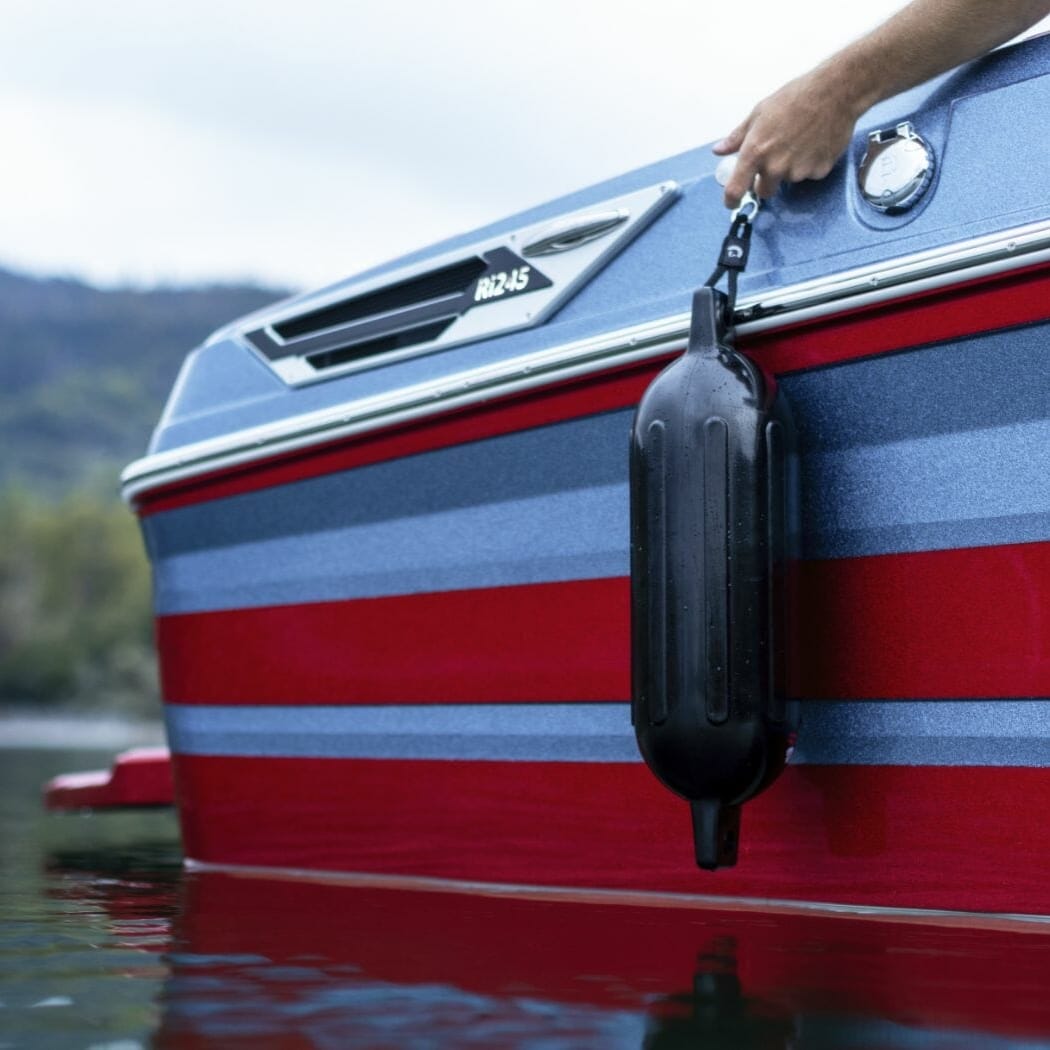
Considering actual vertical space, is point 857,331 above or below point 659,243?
below

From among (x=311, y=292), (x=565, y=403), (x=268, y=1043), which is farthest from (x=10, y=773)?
(x=268, y=1043)

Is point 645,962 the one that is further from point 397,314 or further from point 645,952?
point 397,314

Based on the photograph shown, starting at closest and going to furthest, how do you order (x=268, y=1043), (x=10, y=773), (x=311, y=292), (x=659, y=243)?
1. (x=268, y=1043)
2. (x=659, y=243)
3. (x=311, y=292)
4. (x=10, y=773)

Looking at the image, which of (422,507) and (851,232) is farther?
(422,507)

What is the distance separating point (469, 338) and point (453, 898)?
0.91 metres

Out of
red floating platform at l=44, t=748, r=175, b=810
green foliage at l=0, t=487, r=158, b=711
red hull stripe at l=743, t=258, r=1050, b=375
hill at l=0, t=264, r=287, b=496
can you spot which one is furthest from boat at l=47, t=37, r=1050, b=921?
hill at l=0, t=264, r=287, b=496

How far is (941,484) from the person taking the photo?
2016 mm

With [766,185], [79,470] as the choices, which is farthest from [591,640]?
[79,470]

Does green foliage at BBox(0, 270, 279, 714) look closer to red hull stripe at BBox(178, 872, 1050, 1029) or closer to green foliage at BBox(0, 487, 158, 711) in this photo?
green foliage at BBox(0, 487, 158, 711)

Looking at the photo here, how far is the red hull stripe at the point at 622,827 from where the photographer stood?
1.96 metres

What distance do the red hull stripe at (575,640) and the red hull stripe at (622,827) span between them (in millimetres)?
119

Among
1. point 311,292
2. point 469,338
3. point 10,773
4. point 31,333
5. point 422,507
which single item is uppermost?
point 31,333

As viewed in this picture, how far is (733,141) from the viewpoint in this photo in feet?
7.43

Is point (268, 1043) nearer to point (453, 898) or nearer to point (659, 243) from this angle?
point (453, 898)
